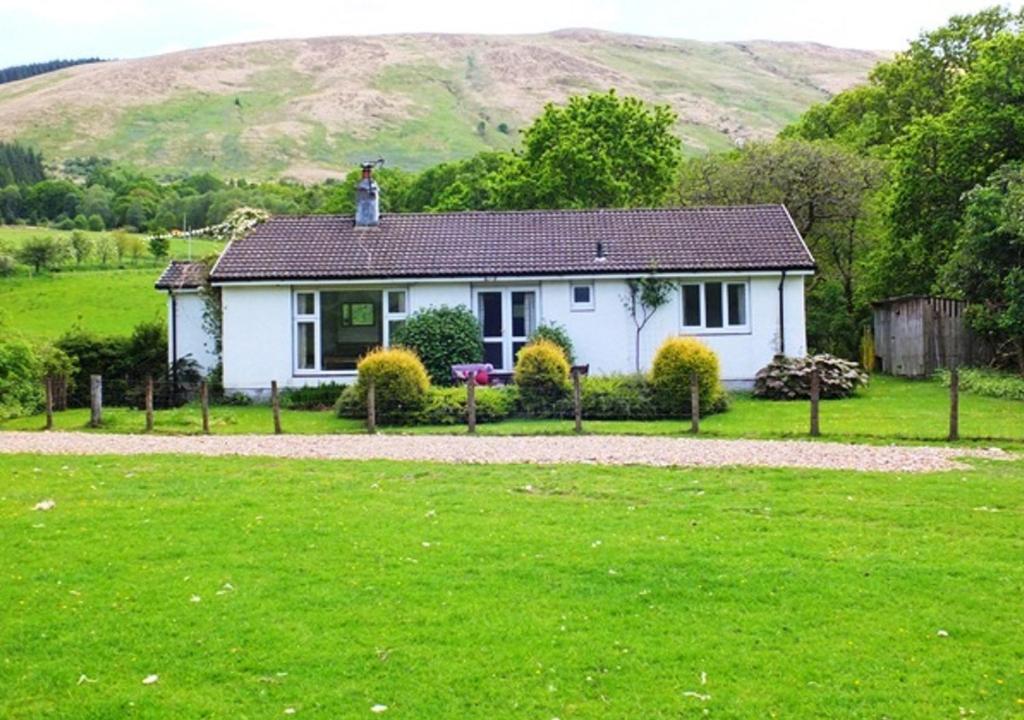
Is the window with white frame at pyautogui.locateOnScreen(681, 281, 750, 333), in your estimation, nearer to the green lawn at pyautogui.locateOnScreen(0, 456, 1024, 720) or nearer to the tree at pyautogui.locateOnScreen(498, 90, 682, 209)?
the green lawn at pyautogui.locateOnScreen(0, 456, 1024, 720)

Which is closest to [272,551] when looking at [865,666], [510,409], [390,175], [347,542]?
[347,542]

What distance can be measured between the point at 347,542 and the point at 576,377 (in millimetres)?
10710

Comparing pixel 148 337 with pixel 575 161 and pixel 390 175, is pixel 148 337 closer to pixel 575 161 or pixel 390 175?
pixel 575 161

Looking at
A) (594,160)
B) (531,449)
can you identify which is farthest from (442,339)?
(594,160)

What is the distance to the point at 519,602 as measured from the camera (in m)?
7.76

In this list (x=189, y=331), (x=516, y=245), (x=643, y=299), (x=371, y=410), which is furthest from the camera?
(x=189, y=331)

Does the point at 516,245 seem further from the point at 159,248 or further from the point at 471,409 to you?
the point at 159,248

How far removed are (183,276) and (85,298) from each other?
21210 millimetres

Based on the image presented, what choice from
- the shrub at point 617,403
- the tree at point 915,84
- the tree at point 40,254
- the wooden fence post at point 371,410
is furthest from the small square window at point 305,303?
the tree at point 40,254

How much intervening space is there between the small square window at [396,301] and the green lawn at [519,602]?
611 inches

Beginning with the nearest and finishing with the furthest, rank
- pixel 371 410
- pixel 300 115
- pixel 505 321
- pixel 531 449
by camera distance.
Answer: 1. pixel 531 449
2. pixel 371 410
3. pixel 505 321
4. pixel 300 115

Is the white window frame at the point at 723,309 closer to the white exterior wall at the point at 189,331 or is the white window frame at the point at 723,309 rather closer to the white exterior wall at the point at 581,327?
the white exterior wall at the point at 581,327

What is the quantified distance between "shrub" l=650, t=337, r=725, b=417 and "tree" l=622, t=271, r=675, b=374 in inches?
206

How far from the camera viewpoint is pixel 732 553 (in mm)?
9008
